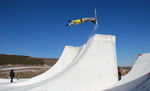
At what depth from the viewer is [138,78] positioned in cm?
767

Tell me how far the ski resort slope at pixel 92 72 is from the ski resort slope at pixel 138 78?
82 centimetres

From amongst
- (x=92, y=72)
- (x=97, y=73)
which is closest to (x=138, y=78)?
(x=97, y=73)

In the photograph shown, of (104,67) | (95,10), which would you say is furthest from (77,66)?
(95,10)

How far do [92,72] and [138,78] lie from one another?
8.03 feet

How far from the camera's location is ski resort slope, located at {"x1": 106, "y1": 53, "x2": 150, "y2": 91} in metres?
6.41

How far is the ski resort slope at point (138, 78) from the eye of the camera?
641 centimetres

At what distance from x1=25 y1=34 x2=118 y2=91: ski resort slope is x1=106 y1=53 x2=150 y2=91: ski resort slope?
0.82 m

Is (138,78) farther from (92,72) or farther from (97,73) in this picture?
(92,72)

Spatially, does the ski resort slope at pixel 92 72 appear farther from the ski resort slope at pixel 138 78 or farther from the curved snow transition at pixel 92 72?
the ski resort slope at pixel 138 78

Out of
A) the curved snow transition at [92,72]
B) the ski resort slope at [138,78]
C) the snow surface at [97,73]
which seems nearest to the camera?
the ski resort slope at [138,78]

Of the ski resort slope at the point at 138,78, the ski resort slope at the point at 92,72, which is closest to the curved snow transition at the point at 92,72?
the ski resort slope at the point at 92,72

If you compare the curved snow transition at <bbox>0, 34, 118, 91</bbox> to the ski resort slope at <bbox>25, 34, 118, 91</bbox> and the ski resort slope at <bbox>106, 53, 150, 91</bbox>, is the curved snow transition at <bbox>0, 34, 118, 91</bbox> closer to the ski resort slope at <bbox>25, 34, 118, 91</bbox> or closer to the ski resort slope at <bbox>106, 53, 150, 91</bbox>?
the ski resort slope at <bbox>25, 34, 118, 91</bbox>

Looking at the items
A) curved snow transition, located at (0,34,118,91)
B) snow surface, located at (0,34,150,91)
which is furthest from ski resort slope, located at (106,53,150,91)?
curved snow transition, located at (0,34,118,91)

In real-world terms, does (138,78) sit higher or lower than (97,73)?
lower
